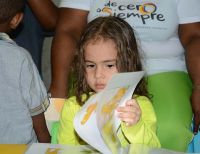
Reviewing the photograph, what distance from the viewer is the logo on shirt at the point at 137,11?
155 cm

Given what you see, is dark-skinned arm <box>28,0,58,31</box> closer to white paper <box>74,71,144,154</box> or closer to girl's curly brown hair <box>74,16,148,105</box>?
girl's curly brown hair <box>74,16,148,105</box>

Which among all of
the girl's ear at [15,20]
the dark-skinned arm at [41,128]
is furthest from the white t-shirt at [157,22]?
the dark-skinned arm at [41,128]

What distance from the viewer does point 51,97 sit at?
60.7 inches

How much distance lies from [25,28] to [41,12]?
0.40ft

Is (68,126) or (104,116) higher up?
(104,116)

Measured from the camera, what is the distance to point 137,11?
1.56 metres

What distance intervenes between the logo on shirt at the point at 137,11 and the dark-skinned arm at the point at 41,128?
19.8 inches

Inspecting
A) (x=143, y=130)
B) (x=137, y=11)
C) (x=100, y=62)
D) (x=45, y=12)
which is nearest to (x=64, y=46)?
(x=45, y=12)

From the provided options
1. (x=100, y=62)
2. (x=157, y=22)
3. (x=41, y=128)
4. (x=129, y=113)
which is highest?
(x=157, y=22)

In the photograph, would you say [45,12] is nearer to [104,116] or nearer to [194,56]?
[194,56]

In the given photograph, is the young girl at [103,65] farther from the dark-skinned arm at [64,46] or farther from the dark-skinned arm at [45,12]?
the dark-skinned arm at [45,12]

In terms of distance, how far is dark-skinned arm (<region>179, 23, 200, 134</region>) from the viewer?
4.82 ft

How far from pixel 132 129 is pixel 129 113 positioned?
7cm

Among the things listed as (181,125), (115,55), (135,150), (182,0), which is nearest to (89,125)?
(135,150)
